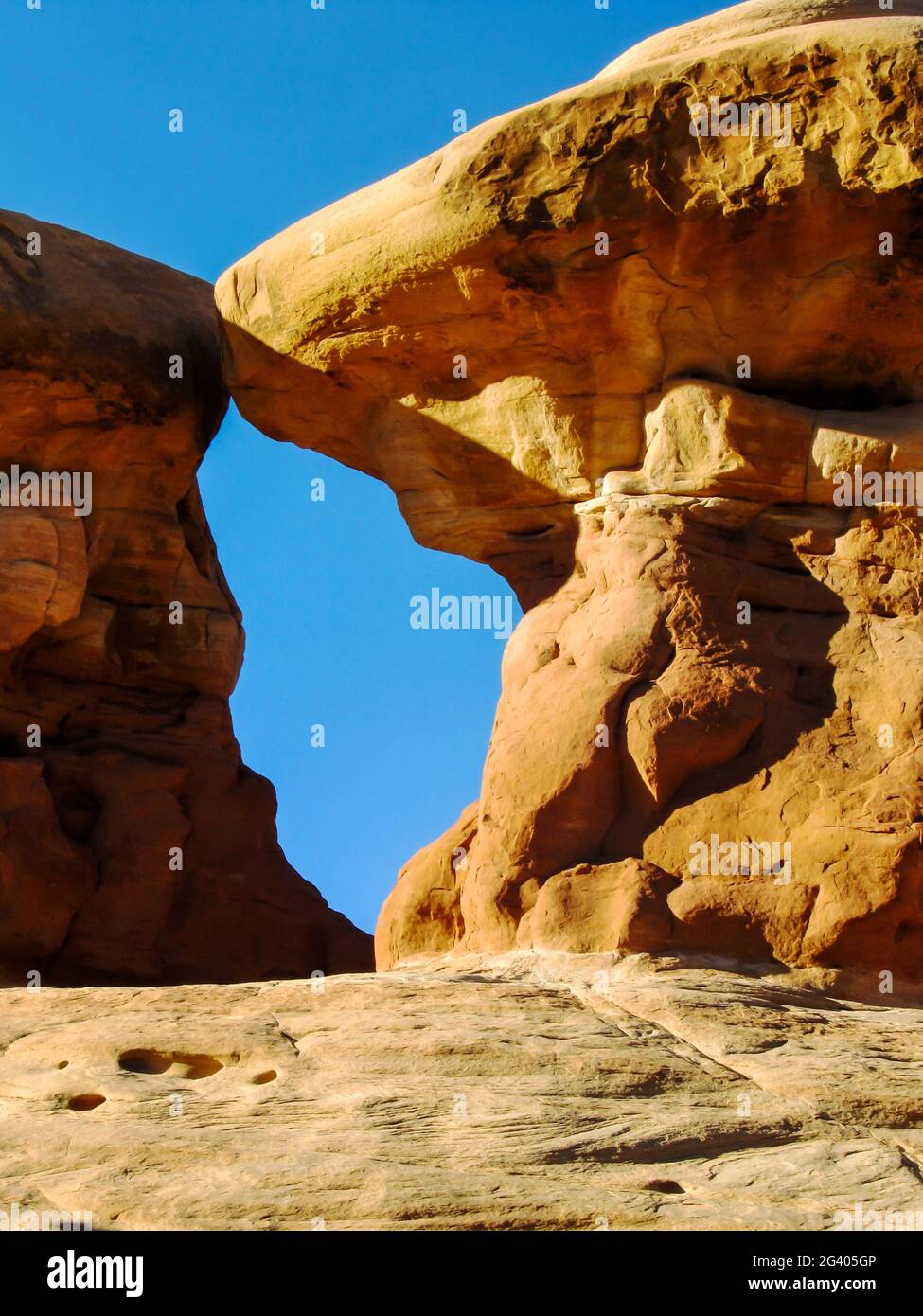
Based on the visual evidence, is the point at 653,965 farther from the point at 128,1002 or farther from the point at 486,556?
the point at 486,556

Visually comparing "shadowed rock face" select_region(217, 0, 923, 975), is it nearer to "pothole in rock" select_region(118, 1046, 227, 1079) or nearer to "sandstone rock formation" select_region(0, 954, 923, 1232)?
"sandstone rock formation" select_region(0, 954, 923, 1232)

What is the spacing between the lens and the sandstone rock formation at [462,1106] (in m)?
Result: 8.18

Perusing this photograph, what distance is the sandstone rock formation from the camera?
8.18 m

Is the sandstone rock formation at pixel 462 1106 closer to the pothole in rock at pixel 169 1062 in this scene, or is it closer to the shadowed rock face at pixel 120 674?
the pothole in rock at pixel 169 1062

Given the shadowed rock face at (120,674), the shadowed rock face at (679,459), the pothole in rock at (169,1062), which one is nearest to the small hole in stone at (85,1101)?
the pothole in rock at (169,1062)

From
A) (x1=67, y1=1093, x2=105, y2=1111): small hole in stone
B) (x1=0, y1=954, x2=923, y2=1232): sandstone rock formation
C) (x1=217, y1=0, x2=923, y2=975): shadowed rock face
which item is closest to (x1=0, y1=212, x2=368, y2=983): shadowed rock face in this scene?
(x1=217, y1=0, x2=923, y2=975): shadowed rock face

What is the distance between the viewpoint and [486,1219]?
8.02m

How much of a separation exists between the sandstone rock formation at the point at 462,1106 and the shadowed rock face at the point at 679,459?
3.76 feet

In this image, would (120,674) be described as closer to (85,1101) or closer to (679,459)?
(679,459)

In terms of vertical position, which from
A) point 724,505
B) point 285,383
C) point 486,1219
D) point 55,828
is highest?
point 285,383

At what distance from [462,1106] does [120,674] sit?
8.85 m

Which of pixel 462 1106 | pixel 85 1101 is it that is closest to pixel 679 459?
pixel 462 1106

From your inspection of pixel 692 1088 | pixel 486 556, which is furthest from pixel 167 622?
pixel 692 1088

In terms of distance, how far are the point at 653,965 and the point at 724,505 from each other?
10.7 ft
